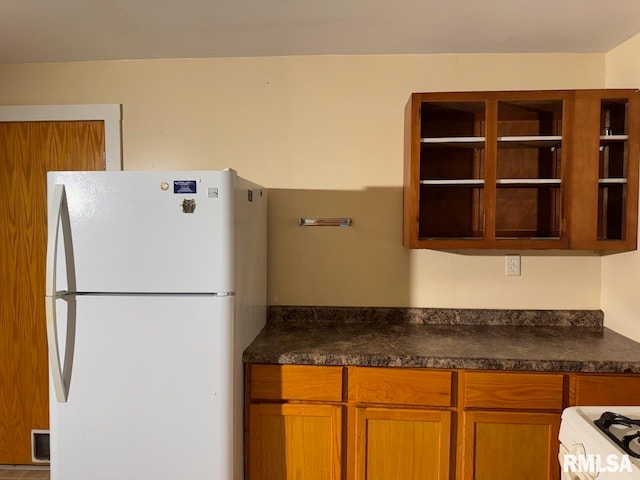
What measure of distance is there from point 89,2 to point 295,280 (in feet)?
5.06

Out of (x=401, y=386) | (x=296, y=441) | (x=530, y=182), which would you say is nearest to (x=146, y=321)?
(x=296, y=441)

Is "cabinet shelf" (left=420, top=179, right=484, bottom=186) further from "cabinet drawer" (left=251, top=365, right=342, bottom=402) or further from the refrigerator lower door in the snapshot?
the refrigerator lower door

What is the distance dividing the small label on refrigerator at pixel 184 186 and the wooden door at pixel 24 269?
3.34ft

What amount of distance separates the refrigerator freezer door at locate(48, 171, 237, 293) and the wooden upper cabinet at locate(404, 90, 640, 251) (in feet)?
2.98

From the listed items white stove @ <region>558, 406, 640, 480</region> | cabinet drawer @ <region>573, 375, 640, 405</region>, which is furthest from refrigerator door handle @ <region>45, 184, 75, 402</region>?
cabinet drawer @ <region>573, 375, 640, 405</region>

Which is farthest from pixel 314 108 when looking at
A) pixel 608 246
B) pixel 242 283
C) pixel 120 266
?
pixel 608 246

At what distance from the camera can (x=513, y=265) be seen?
2.20m

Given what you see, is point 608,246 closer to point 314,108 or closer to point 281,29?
point 314,108

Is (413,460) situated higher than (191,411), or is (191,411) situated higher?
(191,411)

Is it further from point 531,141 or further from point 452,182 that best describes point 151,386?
point 531,141

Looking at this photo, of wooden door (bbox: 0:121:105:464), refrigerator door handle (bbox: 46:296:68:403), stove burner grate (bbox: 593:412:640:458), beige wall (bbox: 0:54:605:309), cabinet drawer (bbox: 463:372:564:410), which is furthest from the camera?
wooden door (bbox: 0:121:105:464)

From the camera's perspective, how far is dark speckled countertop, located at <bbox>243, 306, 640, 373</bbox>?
1.66m

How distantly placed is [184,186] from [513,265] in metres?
1.69

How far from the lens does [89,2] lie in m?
1.68
